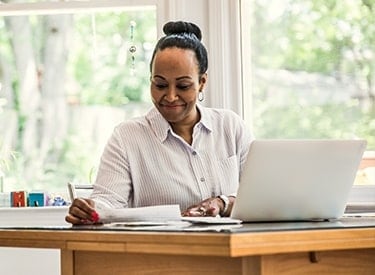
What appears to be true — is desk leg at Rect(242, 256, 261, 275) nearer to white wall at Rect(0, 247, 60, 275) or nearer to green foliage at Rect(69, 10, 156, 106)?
white wall at Rect(0, 247, 60, 275)

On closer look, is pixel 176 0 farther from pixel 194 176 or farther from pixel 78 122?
pixel 194 176

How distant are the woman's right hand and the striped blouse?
35 centimetres

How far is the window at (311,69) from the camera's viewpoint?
3.58 metres

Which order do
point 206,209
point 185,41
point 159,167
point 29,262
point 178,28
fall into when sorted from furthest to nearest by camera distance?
point 29,262 → point 178,28 → point 185,41 → point 159,167 → point 206,209

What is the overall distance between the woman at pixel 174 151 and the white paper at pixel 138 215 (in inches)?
13.6

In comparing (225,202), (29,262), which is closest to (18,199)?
(29,262)

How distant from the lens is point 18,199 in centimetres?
353

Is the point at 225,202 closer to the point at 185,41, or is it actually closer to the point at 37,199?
the point at 185,41

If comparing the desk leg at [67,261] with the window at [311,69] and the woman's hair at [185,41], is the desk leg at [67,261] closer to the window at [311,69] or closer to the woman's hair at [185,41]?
the woman's hair at [185,41]

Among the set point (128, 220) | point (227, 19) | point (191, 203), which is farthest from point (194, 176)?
point (227, 19)

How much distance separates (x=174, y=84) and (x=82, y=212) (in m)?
0.66

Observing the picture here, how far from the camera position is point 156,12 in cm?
357

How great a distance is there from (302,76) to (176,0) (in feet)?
2.06

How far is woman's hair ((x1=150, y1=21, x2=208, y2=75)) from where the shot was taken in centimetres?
279
